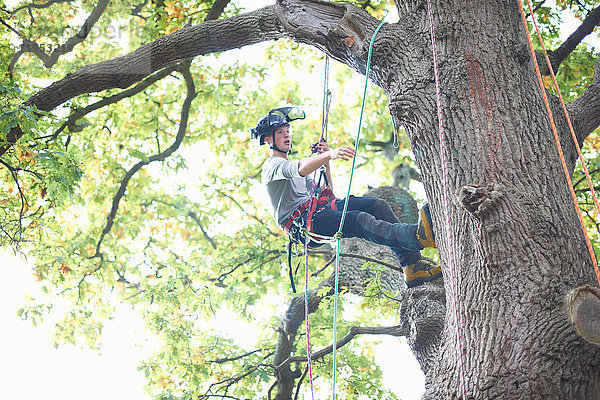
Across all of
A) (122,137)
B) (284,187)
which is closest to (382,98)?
(122,137)

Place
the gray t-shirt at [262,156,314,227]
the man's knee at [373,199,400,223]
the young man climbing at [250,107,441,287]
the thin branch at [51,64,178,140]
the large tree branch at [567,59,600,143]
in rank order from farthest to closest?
the thin branch at [51,64,178,140] < the gray t-shirt at [262,156,314,227] < the man's knee at [373,199,400,223] < the young man climbing at [250,107,441,287] < the large tree branch at [567,59,600,143]

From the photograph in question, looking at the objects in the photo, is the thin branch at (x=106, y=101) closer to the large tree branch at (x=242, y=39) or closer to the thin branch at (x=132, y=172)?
the large tree branch at (x=242, y=39)

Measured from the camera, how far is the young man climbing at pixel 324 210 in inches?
124

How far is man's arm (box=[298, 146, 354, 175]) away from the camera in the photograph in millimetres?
3021

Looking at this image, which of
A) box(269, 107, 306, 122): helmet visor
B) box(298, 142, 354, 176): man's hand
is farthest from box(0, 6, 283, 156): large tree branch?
box(298, 142, 354, 176): man's hand

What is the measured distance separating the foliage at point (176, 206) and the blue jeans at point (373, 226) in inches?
23.2

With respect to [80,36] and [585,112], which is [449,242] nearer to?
[585,112]

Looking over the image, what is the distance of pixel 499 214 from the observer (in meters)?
2.12

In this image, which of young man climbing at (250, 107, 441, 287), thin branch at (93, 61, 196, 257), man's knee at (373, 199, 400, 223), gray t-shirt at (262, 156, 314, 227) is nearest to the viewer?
young man climbing at (250, 107, 441, 287)

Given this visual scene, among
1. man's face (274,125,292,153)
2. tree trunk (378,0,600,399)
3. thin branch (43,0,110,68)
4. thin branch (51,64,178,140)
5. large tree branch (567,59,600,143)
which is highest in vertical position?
thin branch (43,0,110,68)

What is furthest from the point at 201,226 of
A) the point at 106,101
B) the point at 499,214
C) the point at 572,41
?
the point at 499,214

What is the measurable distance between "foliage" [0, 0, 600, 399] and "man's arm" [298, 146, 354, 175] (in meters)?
1.22

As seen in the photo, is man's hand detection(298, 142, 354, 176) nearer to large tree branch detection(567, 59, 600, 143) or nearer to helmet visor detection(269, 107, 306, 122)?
helmet visor detection(269, 107, 306, 122)

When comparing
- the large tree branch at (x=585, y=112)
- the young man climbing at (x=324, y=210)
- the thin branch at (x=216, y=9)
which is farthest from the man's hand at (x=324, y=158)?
the thin branch at (x=216, y=9)
